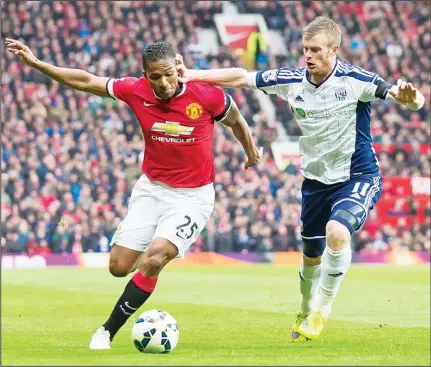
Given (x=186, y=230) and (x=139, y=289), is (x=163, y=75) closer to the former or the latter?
(x=186, y=230)

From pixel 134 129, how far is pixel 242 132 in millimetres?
21073

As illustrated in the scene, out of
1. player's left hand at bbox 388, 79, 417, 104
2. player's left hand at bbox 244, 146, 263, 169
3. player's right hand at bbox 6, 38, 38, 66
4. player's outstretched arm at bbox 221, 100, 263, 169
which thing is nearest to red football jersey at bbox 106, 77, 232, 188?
player's outstretched arm at bbox 221, 100, 263, 169

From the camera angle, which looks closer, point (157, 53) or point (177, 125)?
point (157, 53)

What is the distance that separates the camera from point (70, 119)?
30594mm

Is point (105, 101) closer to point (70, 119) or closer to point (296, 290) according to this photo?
point (70, 119)

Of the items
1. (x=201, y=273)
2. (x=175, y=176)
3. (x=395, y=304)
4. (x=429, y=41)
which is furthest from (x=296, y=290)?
(x=429, y=41)

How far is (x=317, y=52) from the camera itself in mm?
9367

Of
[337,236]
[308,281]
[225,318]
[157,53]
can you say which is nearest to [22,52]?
[157,53]

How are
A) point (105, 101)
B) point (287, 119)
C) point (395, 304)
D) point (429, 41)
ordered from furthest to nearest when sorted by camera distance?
point (429, 41)
point (287, 119)
point (105, 101)
point (395, 304)

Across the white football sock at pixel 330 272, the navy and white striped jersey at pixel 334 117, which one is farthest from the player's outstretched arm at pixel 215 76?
the white football sock at pixel 330 272

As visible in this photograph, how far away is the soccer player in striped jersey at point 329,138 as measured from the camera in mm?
9250

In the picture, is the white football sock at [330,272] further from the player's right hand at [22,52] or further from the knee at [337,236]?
the player's right hand at [22,52]

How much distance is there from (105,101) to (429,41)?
42.0 feet

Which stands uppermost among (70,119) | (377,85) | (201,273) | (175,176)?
(377,85)
